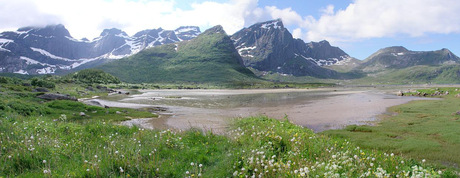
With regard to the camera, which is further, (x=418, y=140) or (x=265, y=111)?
(x=265, y=111)

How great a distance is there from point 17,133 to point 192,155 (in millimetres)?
9077

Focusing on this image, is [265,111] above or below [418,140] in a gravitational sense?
below

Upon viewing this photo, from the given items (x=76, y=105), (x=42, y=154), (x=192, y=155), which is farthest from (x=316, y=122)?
(x=76, y=105)

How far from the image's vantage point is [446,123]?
2302cm

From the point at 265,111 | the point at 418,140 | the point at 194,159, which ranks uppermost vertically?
the point at 194,159

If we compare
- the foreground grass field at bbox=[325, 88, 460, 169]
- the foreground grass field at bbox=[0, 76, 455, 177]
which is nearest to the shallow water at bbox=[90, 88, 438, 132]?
the foreground grass field at bbox=[0, 76, 455, 177]

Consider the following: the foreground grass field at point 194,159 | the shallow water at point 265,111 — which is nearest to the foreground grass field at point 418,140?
the shallow water at point 265,111

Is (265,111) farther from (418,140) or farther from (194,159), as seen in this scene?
(194,159)

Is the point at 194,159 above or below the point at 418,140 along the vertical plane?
above

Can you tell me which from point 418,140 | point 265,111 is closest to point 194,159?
point 418,140

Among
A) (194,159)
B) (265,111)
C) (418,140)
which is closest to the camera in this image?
(194,159)

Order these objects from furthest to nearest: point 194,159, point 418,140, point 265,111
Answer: point 265,111 → point 418,140 → point 194,159

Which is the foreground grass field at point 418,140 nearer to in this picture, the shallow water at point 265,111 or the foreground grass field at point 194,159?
the shallow water at point 265,111

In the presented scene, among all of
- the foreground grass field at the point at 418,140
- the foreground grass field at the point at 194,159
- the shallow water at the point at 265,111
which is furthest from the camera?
the shallow water at the point at 265,111
